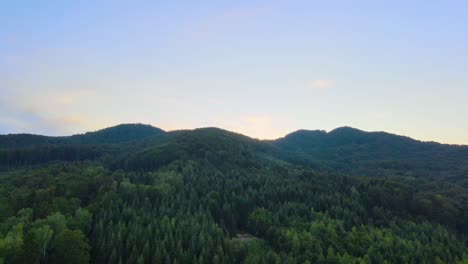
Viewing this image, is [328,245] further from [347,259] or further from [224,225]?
[224,225]

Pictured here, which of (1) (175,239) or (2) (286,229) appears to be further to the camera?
(2) (286,229)

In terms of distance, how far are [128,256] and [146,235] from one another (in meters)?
12.7

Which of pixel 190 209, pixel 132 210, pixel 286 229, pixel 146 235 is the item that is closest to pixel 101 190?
pixel 132 210

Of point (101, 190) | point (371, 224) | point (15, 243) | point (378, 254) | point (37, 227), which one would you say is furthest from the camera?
point (371, 224)

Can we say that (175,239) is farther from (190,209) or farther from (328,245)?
(328,245)

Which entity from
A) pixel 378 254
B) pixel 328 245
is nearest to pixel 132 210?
pixel 328 245

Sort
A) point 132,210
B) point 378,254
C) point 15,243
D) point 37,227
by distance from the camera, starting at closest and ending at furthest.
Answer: point 15,243
point 37,227
point 378,254
point 132,210

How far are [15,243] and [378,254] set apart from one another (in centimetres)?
13022

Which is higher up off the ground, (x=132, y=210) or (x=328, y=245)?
(x=132, y=210)

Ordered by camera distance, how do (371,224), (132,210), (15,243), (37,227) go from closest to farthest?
(15,243)
(37,227)
(132,210)
(371,224)

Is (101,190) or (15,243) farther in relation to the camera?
(101,190)

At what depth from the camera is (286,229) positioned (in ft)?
539

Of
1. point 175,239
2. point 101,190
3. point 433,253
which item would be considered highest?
point 101,190

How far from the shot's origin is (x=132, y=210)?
15675 centimetres
